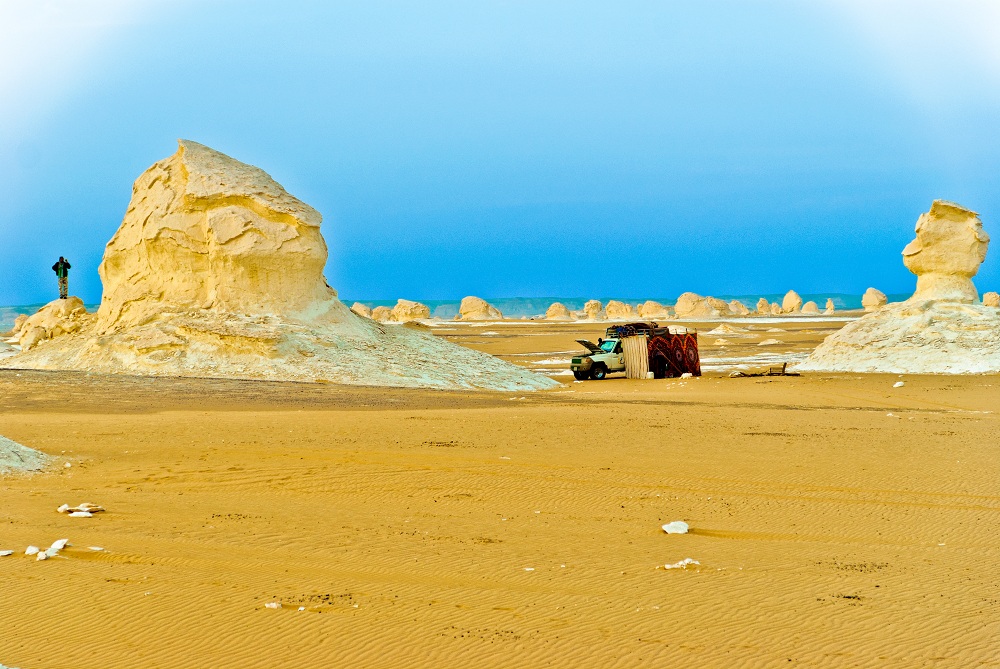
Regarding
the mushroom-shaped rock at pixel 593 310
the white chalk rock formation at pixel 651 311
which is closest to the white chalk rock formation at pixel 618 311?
the mushroom-shaped rock at pixel 593 310

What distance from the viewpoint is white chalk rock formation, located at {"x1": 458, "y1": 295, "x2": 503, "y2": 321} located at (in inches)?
3930

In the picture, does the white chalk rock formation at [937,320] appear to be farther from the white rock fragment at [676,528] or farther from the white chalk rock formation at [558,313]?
the white chalk rock formation at [558,313]

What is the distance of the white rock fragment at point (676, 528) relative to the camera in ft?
28.7

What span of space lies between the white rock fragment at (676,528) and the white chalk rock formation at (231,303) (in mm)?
15565

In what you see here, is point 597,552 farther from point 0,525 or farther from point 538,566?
point 0,525

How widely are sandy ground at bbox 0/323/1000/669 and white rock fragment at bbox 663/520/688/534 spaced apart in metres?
0.14

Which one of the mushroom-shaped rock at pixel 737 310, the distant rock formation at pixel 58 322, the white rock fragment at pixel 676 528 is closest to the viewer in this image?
the white rock fragment at pixel 676 528

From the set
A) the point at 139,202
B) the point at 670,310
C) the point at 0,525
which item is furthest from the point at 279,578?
the point at 670,310

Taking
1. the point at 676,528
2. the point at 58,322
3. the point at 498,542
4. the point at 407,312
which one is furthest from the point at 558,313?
the point at 498,542

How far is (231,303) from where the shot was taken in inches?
972

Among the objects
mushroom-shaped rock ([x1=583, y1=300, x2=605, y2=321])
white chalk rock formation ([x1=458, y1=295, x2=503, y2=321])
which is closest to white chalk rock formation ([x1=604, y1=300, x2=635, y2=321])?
mushroom-shaped rock ([x1=583, y1=300, x2=605, y2=321])

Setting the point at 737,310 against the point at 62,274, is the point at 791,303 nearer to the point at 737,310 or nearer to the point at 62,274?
the point at 737,310

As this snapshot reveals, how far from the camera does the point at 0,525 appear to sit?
862cm

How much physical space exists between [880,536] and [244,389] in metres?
15.4
